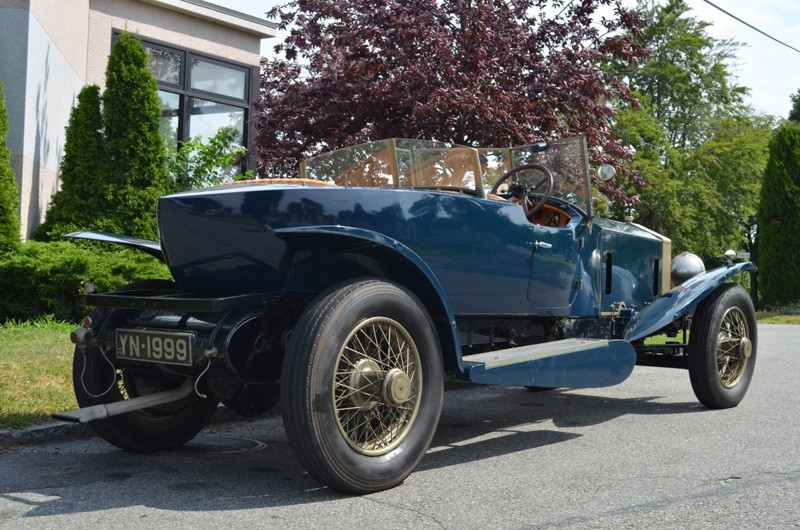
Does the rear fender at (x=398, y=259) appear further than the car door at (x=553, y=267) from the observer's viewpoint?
No

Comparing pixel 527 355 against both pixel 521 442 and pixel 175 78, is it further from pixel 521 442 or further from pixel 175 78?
pixel 175 78

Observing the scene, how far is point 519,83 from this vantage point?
1009cm

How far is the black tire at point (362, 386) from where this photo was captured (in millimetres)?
3376

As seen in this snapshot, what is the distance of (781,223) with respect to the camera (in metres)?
22.1

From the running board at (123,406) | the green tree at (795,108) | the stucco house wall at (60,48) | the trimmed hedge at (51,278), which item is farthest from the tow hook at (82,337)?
the green tree at (795,108)

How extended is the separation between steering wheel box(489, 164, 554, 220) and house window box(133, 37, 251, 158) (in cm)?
763

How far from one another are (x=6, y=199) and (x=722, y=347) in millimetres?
6974

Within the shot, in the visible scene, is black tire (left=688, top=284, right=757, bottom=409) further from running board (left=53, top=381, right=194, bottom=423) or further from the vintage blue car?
running board (left=53, top=381, right=194, bottom=423)

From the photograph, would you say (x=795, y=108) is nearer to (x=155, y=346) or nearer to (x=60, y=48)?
(x=60, y=48)

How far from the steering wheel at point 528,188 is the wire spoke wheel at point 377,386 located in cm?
187

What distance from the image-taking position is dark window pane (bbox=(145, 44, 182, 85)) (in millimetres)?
12156

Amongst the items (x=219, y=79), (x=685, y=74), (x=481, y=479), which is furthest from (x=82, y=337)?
(x=685, y=74)

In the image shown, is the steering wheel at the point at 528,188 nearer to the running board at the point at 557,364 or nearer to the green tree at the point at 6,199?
the running board at the point at 557,364

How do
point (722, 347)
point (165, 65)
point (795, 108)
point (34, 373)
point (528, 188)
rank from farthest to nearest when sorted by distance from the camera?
point (795, 108)
point (165, 65)
point (722, 347)
point (34, 373)
point (528, 188)
